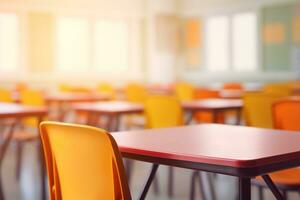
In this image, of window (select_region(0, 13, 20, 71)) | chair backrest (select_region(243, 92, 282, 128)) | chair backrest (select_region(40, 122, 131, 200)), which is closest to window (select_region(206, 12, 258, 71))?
window (select_region(0, 13, 20, 71))

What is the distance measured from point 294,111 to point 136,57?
8449 mm

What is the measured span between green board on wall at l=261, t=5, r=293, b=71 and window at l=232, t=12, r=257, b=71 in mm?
317

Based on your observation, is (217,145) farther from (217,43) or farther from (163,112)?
(217,43)

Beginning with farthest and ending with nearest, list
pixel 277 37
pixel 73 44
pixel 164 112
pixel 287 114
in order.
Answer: pixel 73 44 < pixel 277 37 < pixel 164 112 < pixel 287 114

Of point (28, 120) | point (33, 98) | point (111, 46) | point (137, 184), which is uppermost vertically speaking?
point (111, 46)

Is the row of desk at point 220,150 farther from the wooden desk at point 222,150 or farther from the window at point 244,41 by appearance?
the window at point 244,41

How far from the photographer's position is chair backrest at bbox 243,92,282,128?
12.3ft

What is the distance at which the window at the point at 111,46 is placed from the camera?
35.4 ft

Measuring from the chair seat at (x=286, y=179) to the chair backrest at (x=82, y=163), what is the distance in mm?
1115

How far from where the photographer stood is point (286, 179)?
98.8 inches

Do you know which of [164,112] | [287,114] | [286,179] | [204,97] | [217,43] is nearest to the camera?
[286,179]

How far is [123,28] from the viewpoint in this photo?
11.0 metres

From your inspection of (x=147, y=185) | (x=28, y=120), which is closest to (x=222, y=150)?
(x=147, y=185)

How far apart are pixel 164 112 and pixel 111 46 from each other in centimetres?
691
